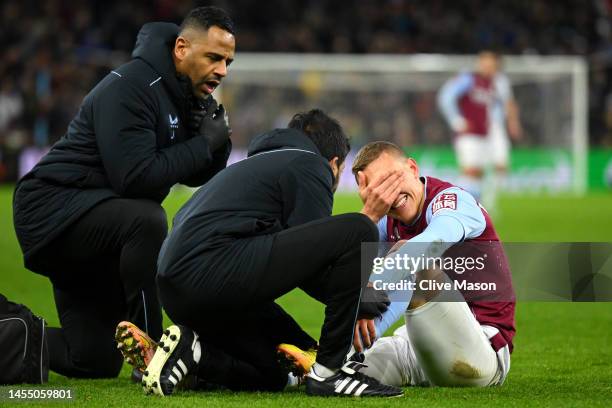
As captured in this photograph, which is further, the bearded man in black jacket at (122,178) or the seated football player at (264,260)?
the bearded man in black jacket at (122,178)

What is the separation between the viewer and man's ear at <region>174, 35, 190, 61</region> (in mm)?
5527

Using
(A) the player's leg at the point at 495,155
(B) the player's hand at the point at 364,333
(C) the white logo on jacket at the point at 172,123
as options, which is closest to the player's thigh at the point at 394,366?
(B) the player's hand at the point at 364,333

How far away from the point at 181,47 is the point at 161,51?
103 mm

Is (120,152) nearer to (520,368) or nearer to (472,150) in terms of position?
(520,368)

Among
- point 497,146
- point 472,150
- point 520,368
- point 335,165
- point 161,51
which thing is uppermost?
point 161,51

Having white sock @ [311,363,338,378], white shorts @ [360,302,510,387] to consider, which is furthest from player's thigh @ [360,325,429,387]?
white sock @ [311,363,338,378]

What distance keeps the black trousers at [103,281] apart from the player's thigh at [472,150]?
38.2 feet

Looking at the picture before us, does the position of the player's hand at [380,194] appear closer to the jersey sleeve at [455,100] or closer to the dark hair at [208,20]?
the dark hair at [208,20]

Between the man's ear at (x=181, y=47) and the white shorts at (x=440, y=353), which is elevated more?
the man's ear at (x=181, y=47)

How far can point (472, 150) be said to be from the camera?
55.9 ft

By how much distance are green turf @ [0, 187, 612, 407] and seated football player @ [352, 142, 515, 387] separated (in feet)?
0.49

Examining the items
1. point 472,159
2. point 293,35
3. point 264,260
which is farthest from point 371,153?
point 293,35

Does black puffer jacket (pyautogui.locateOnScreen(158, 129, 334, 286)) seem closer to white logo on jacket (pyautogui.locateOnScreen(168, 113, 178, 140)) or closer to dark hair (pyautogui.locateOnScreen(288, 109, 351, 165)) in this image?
dark hair (pyautogui.locateOnScreen(288, 109, 351, 165))

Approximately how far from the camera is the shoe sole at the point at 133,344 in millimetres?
4895
